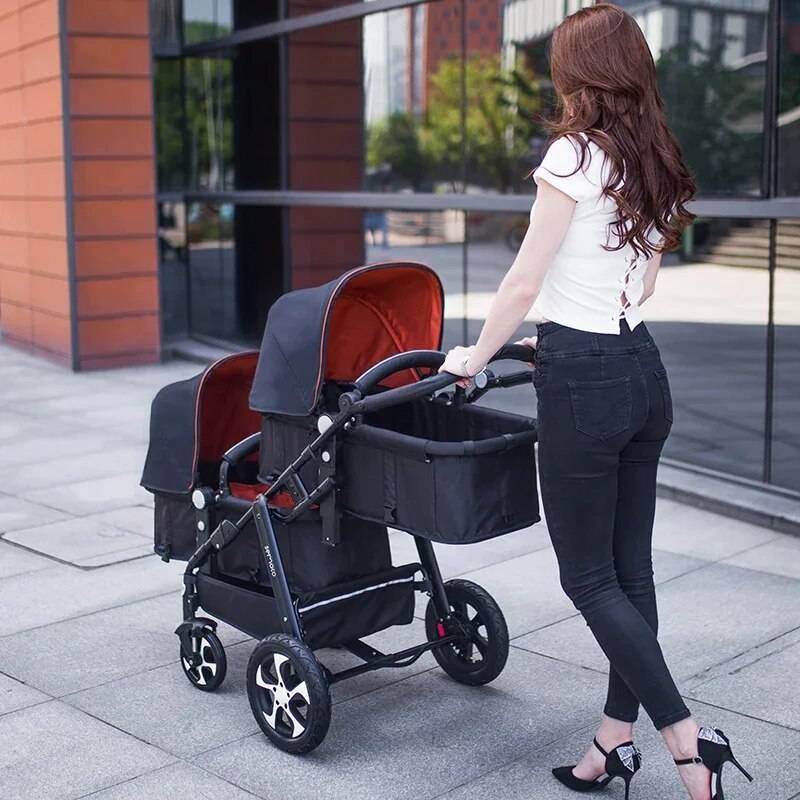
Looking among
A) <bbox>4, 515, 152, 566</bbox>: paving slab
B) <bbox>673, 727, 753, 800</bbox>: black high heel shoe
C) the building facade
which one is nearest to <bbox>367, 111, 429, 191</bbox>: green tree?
the building facade

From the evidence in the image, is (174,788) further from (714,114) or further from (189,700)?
(714,114)

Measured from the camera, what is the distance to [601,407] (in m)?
3.50

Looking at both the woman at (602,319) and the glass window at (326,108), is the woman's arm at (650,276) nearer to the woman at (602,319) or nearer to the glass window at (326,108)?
the woman at (602,319)

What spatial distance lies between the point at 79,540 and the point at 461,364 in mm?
3676

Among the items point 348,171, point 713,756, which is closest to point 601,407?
point 713,756

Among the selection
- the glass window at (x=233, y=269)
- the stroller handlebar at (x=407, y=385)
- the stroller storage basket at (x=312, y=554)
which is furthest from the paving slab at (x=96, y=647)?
the glass window at (x=233, y=269)

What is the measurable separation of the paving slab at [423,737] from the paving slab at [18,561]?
92.2 inches

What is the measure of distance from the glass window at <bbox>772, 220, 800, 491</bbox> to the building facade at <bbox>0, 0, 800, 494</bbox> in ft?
0.04

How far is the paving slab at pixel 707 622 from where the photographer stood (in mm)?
5078

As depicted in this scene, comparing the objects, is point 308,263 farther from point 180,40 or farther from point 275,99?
point 180,40

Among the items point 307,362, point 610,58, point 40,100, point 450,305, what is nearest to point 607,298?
point 610,58

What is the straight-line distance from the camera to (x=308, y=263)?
41.5 ft

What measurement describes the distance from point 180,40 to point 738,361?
8.90 m

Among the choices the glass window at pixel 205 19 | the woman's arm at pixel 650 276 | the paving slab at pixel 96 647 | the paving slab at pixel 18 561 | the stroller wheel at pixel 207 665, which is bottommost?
the paving slab at pixel 96 647
